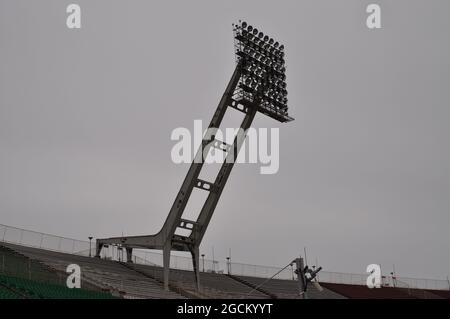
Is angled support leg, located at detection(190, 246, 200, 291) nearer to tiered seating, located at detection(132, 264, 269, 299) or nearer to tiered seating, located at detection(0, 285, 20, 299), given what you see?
tiered seating, located at detection(132, 264, 269, 299)

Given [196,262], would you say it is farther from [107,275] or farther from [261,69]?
[261,69]

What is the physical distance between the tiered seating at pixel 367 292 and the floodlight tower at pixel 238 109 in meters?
17.1

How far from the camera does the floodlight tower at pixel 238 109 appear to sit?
31.3m

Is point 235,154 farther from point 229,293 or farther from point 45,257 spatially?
point 45,257

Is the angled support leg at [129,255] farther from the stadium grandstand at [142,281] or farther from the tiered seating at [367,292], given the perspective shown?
the tiered seating at [367,292]

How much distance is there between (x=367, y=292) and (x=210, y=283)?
14.8 meters

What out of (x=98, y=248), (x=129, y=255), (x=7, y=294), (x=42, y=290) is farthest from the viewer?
(x=129, y=255)

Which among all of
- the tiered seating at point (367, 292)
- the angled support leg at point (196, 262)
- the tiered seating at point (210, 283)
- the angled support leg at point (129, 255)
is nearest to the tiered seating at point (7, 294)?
the tiered seating at point (210, 283)

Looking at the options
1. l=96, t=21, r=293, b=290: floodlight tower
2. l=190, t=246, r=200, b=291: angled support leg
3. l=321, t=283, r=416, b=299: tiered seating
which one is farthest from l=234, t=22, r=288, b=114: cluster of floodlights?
l=321, t=283, r=416, b=299: tiered seating

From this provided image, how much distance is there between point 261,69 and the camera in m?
34.3

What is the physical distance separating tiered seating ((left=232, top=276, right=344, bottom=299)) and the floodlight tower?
9368 mm

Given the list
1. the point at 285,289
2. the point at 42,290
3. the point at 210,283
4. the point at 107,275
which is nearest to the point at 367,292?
the point at 285,289

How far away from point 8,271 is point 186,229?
1070 cm
